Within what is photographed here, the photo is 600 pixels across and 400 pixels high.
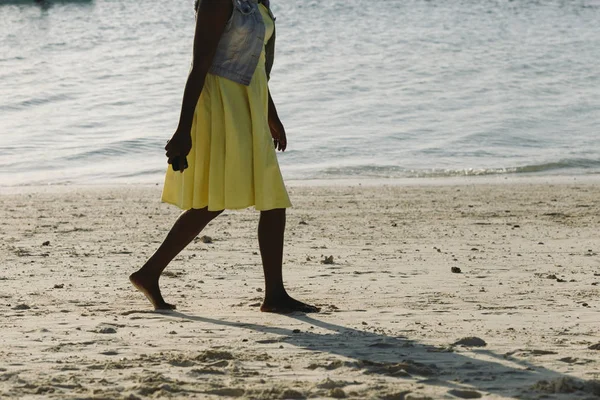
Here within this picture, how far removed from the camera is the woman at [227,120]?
13.7 ft

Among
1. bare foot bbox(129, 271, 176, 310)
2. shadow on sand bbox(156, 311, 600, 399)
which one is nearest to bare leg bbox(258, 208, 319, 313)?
shadow on sand bbox(156, 311, 600, 399)

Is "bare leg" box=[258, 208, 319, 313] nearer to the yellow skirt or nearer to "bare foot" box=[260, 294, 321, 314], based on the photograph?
"bare foot" box=[260, 294, 321, 314]

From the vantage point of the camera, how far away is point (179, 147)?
4168 mm

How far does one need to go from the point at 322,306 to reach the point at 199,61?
1.32m

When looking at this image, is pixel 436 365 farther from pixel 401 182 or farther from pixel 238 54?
pixel 401 182

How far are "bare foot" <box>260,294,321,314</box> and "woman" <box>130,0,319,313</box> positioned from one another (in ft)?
1.46

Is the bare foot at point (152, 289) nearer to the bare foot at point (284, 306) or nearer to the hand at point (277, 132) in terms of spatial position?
the bare foot at point (284, 306)

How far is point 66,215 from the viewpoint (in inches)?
318

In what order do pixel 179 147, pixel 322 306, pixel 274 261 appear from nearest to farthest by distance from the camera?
pixel 179 147, pixel 274 261, pixel 322 306

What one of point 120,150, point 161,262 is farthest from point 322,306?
point 120,150

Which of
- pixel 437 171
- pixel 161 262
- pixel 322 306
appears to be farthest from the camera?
pixel 437 171

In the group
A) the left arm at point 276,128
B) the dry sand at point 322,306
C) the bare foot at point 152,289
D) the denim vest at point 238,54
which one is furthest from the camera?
the left arm at point 276,128

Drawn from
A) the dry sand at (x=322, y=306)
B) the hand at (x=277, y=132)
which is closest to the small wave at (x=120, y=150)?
the dry sand at (x=322, y=306)

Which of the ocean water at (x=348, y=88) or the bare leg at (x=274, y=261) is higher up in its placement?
the bare leg at (x=274, y=261)
